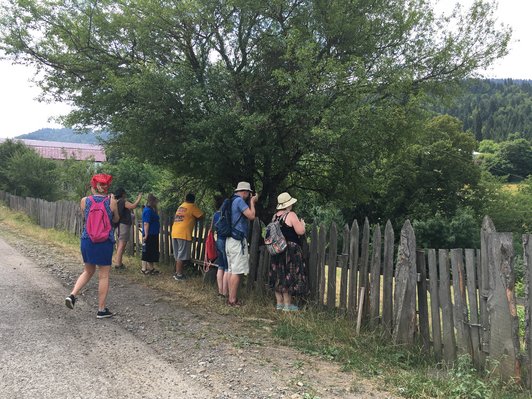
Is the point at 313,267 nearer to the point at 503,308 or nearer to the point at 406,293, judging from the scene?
the point at 406,293

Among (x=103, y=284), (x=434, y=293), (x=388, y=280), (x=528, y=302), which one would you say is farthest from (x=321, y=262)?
(x=103, y=284)

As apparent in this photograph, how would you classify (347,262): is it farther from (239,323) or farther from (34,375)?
(34,375)

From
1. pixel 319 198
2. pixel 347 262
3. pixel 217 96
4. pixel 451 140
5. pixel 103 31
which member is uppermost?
pixel 451 140

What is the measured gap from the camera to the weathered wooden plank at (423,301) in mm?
5055

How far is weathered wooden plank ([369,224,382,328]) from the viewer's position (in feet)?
18.2

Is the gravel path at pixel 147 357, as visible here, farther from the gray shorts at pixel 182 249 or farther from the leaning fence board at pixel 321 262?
the gray shorts at pixel 182 249

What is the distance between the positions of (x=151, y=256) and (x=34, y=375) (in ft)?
17.3

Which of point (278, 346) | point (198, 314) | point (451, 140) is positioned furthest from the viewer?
point (451, 140)

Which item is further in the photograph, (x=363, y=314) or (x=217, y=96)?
(x=217, y=96)

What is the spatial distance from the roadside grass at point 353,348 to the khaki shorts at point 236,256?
0.54 meters

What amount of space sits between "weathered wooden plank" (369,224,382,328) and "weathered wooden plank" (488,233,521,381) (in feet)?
4.61

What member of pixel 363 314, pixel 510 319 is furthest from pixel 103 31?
pixel 510 319

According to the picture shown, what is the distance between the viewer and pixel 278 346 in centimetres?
499

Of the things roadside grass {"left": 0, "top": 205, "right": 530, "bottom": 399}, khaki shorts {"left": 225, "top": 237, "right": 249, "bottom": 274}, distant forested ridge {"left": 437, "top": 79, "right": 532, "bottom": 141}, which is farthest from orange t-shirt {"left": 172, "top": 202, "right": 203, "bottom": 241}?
distant forested ridge {"left": 437, "top": 79, "right": 532, "bottom": 141}
